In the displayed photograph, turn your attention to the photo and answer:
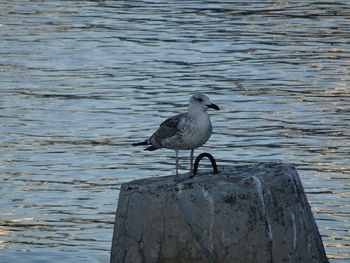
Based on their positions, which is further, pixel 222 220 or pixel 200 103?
pixel 200 103

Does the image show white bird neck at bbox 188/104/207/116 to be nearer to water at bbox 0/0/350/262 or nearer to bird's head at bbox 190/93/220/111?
bird's head at bbox 190/93/220/111

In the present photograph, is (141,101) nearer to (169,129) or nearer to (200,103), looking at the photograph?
(169,129)

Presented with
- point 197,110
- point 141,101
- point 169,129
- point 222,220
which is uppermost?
point 197,110

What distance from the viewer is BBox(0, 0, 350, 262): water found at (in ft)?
41.4

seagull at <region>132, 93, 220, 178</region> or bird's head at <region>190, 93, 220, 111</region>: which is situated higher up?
bird's head at <region>190, 93, 220, 111</region>

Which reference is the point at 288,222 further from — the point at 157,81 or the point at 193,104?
the point at 157,81

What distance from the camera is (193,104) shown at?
933 centimetres

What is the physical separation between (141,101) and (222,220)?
11.1m

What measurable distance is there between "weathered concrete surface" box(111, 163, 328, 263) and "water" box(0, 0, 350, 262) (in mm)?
2308

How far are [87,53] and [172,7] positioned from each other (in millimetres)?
8116

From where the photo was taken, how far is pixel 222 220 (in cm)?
838

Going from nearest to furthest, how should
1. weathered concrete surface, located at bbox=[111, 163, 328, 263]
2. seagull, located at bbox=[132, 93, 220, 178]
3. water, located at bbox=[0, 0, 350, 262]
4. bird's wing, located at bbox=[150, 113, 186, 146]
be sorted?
weathered concrete surface, located at bbox=[111, 163, 328, 263]
seagull, located at bbox=[132, 93, 220, 178]
bird's wing, located at bbox=[150, 113, 186, 146]
water, located at bbox=[0, 0, 350, 262]

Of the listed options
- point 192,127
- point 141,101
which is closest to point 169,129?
point 192,127

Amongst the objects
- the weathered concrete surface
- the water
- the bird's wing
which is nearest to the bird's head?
the bird's wing
